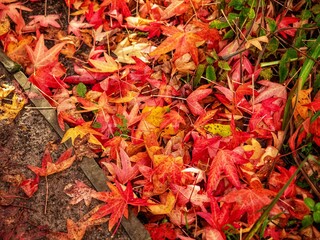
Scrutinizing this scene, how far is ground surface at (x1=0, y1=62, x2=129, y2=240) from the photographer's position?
1.57 m

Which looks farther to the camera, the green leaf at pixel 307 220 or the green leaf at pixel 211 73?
the green leaf at pixel 211 73

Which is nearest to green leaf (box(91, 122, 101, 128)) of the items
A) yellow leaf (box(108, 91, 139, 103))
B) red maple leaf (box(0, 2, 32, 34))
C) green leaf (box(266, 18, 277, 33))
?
yellow leaf (box(108, 91, 139, 103))

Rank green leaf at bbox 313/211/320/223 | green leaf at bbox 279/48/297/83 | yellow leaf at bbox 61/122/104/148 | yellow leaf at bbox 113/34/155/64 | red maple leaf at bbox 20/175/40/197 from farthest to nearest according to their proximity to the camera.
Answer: yellow leaf at bbox 113/34/155/64 → green leaf at bbox 279/48/297/83 → yellow leaf at bbox 61/122/104/148 → red maple leaf at bbox 20/175/40/197 → green leaf at bbox 313/211/320/223

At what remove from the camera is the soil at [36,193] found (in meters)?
1.57

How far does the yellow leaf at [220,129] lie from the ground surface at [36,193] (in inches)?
23.8

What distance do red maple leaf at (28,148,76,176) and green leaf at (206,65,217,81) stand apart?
753mm

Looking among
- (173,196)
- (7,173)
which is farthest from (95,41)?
(173,196)

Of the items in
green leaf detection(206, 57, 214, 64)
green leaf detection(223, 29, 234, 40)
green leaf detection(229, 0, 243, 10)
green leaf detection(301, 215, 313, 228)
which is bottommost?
green leaf detection(301, 215, 313, 228)

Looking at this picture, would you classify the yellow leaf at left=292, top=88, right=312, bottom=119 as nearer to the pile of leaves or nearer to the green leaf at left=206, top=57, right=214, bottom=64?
the pile of leaves

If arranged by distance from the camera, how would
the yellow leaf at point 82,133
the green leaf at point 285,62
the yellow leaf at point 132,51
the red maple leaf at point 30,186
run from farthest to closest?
the yellow leaf at point 132,51 < the green leaf at point 285,62 < the yellow leaf at point 82,133 < the red maple leaf at point 30,186

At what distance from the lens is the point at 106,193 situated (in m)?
1.61

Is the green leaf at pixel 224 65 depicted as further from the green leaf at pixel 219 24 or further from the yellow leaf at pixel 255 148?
the yellow leaf at pixel 255 148

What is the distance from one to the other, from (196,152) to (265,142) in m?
0.35

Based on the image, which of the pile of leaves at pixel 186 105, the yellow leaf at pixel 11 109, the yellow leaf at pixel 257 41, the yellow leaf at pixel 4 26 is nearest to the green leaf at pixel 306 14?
the pile of leaves at pixel 186 105
